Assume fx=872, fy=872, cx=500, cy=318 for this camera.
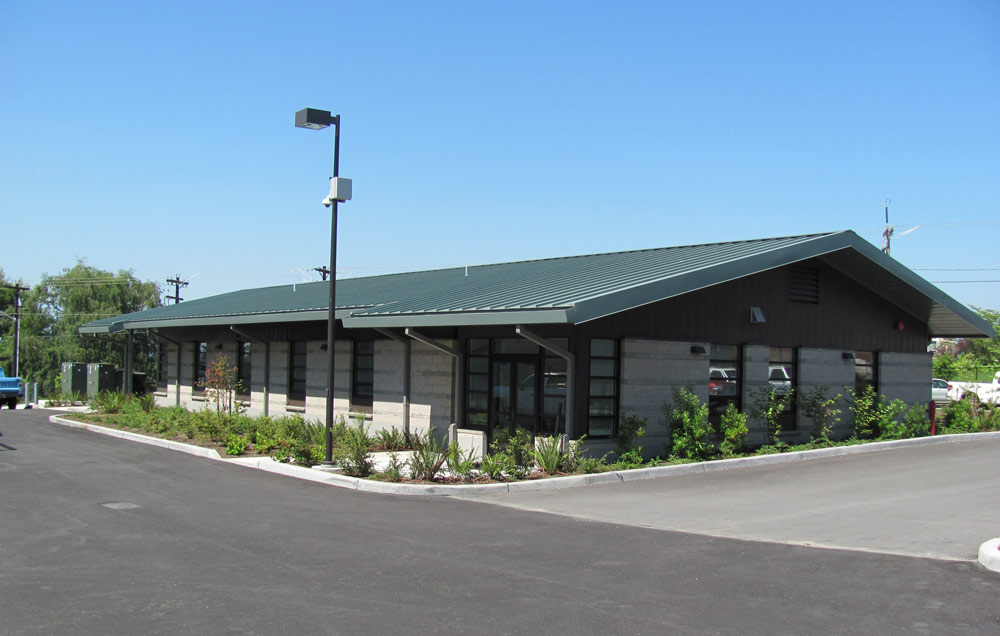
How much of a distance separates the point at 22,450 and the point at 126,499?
26.4 ft

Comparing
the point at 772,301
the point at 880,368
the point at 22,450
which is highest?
the point at 772,301

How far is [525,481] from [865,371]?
11.5 m

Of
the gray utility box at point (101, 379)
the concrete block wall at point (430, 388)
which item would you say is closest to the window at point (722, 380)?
the concrete block wall at point (430, 388)

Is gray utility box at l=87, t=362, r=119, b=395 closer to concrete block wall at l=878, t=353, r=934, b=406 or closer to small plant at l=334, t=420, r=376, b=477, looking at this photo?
small plant at l=334, t=420, r=376, b=477

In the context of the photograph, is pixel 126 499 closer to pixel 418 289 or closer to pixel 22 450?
pixel 22 450

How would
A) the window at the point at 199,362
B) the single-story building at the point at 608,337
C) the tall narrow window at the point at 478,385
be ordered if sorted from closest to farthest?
the single-story building at the point at 608,337 → the tall narrow window at the point at 478,385 → the window at the point at 199,362

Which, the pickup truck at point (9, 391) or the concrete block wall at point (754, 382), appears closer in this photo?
the concrete block wall at point (754, 382)

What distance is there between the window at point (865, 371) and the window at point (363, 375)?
1144 cm

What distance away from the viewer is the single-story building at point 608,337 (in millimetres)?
15391

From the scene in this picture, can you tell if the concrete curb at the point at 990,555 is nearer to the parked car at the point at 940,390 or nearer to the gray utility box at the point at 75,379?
the parked car at the point at 940,390

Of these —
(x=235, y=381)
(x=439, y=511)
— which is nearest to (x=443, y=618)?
(x=439, y=511)

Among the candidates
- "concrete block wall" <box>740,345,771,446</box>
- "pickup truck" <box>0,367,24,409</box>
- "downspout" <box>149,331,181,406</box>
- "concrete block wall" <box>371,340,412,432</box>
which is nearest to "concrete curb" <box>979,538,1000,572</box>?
"concrete block wall" <box>740,345,771,446</box>

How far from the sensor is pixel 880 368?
69.6ft

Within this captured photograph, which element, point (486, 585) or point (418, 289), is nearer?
point (486, 585)
